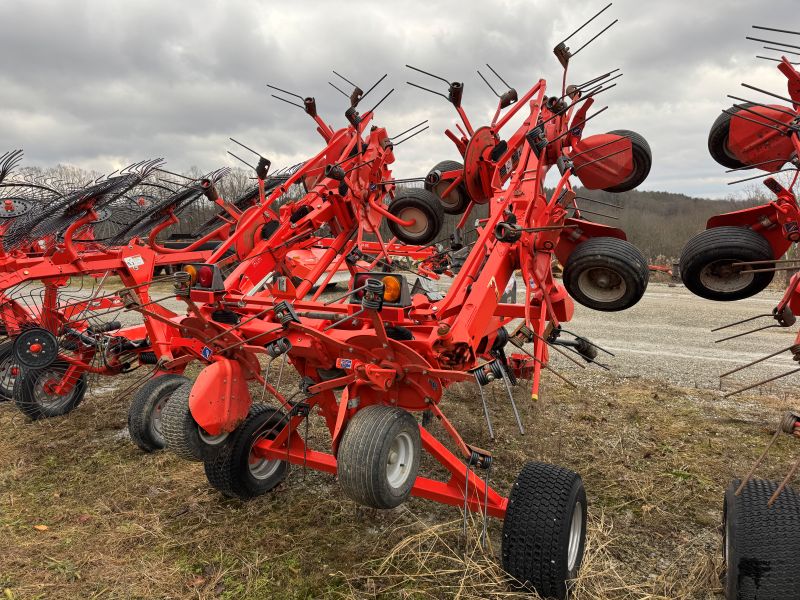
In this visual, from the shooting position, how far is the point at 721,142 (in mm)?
4348

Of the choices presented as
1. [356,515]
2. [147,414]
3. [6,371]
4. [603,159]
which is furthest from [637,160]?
[6,371]

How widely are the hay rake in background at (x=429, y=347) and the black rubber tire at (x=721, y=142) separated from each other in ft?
1.74

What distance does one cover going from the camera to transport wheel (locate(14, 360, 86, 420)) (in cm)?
612

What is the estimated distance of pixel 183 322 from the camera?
3.66 m

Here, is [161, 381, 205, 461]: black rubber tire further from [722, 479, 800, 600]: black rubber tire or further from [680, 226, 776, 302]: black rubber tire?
[680, 226, 776, 302]: black rubber tire

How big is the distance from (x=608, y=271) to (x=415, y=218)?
3.17 m

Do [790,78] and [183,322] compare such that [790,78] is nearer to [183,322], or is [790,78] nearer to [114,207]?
[183,322]

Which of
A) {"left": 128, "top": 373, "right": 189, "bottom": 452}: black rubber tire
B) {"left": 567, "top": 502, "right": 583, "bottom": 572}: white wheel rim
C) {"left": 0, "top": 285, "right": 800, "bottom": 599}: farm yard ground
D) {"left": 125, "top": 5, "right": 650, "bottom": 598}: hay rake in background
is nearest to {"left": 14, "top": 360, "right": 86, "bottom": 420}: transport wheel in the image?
{"left": 0, "top": 285, "right": 800, "bottom": 599}: farm yard ground

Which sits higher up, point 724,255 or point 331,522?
point 724,255

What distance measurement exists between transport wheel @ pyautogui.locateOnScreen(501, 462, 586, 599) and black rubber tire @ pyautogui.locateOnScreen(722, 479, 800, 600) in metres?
0.82

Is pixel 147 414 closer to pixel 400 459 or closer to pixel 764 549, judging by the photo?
pixel 400 459

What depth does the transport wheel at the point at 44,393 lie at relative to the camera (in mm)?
6125

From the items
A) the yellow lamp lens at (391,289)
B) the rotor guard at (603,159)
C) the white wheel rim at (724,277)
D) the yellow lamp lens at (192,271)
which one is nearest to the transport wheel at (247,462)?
the yellow lamp lens at (192,271)

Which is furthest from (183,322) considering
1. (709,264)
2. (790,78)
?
(790,78)
